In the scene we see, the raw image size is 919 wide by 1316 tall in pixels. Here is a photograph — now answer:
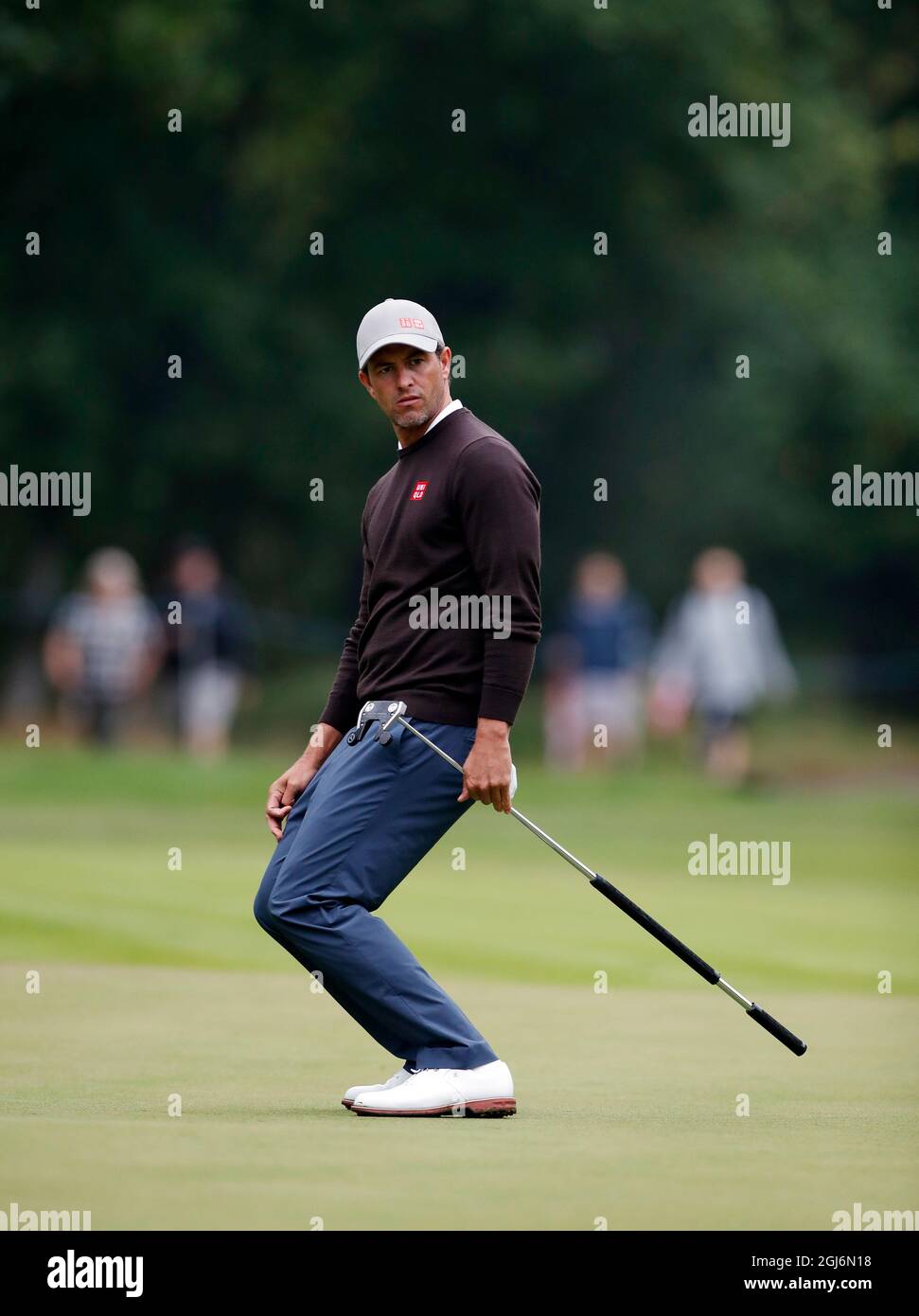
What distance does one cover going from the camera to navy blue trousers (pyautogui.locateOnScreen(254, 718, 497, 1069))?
265 inches

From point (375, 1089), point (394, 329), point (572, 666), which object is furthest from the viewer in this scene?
point (572, 666)

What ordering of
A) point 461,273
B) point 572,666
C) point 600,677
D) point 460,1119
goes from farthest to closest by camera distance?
point 461,273
point 572,666
point 600,677
point 460,1119

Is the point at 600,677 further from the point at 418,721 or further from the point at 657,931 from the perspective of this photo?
the point at 418,721

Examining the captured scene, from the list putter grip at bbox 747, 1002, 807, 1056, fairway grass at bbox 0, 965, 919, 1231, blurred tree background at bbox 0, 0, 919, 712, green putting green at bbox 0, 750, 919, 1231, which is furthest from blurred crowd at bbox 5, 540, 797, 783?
putter grip at bbox 747, 1002, 807, 1056

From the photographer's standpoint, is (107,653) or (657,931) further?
(107,653)

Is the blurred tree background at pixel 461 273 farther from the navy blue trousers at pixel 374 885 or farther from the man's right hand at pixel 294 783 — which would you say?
the navy blue trousers at pixel 374 885

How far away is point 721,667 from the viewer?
22.9m

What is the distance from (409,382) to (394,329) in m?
0.17

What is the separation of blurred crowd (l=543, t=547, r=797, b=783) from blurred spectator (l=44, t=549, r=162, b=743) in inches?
173

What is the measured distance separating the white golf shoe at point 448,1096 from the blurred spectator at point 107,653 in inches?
614

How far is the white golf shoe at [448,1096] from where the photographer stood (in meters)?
6.68

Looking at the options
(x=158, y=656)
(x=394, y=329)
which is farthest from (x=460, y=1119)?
(x=158, y=656)
